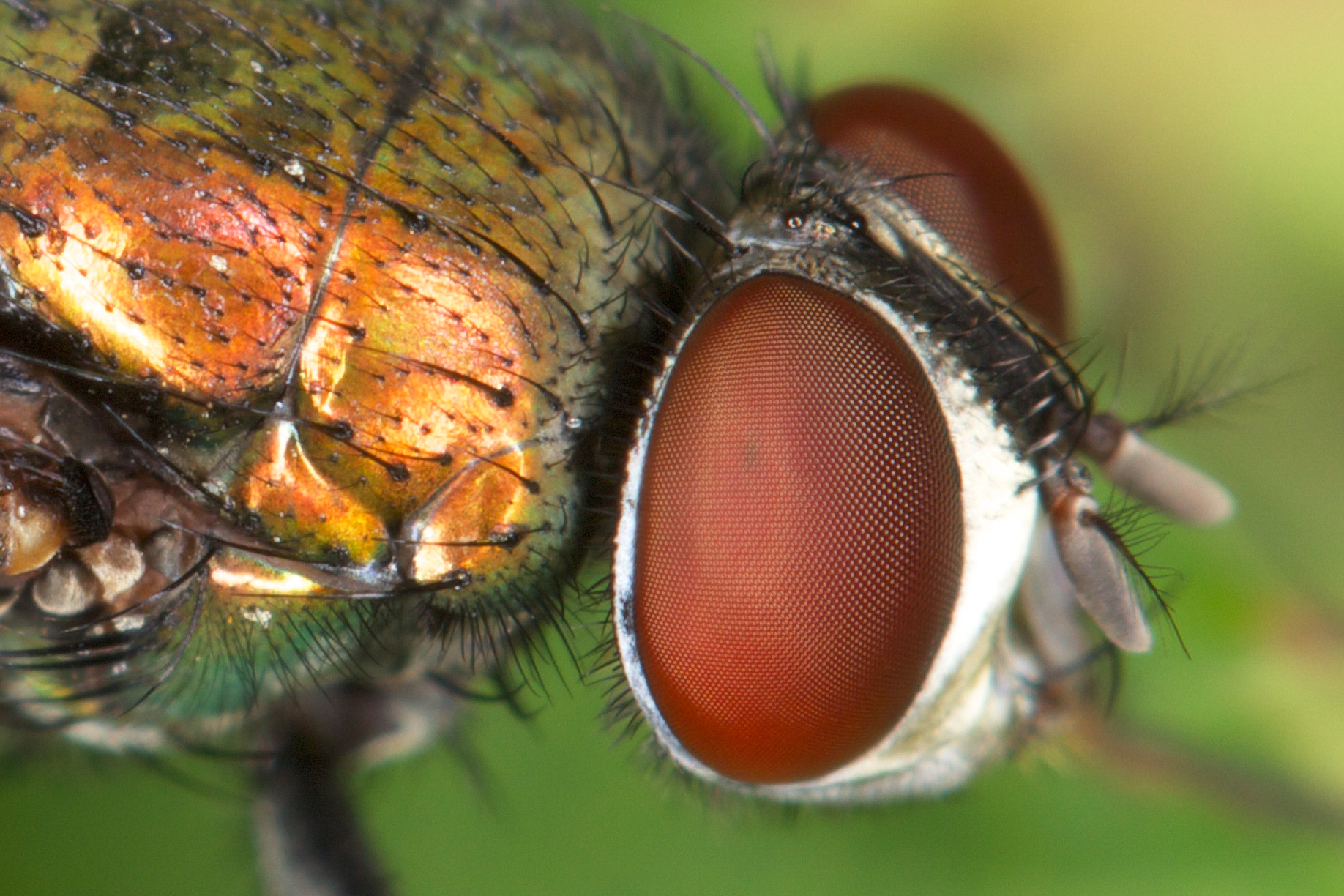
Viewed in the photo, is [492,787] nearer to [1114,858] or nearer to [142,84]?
[1114,858]

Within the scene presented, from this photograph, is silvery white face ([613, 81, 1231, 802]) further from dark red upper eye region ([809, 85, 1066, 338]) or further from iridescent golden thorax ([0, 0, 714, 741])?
iridescent golden thorax ([0, 0, 714, 741])

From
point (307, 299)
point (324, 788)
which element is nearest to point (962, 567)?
point (307, 299)

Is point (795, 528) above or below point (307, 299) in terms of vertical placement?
above

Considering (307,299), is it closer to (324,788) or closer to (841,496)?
(841,496)

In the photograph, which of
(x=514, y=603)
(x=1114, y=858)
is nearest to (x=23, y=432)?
(x=514, y=603)

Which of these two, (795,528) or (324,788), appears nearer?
(795,528)

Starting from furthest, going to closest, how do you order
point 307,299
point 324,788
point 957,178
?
point 324,788 < point 957,178 < point 307,299

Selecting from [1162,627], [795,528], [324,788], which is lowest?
[324,788]
